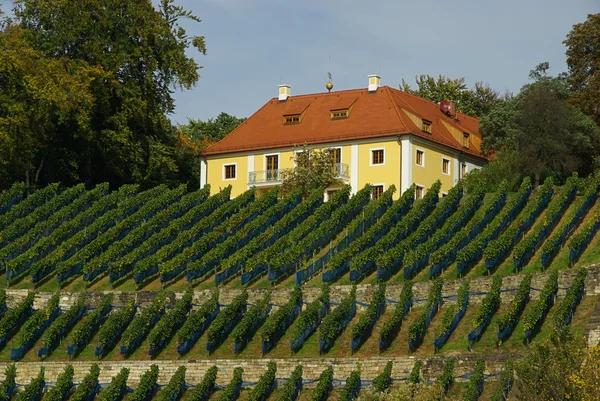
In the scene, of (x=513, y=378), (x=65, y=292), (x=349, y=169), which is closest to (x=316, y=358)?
(x=513, y=378)

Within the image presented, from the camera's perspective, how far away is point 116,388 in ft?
138

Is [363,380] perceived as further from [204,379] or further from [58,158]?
[58,158]

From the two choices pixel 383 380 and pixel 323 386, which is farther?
pixel 323 386

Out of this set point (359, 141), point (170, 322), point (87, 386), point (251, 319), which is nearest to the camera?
point (87, 386)

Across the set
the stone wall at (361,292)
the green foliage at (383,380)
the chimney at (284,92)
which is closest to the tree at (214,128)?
the chimney at (284,92)

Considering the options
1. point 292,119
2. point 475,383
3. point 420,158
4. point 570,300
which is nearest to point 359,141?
point 420,158

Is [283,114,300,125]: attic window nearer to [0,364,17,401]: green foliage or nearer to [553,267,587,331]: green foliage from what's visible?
[0,364,17,401]: green foliage

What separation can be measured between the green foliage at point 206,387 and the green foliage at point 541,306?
428 inches

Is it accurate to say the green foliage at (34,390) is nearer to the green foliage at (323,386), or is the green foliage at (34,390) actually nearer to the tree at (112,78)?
the green foliage at (323,386)

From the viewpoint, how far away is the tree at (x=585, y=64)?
66.5 metres

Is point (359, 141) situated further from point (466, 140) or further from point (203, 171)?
point (203, 171)

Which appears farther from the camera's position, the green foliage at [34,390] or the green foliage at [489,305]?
the green foliage at [34,390]

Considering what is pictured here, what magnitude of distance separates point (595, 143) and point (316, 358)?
2834 centimetres

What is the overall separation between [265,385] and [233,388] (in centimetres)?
115
